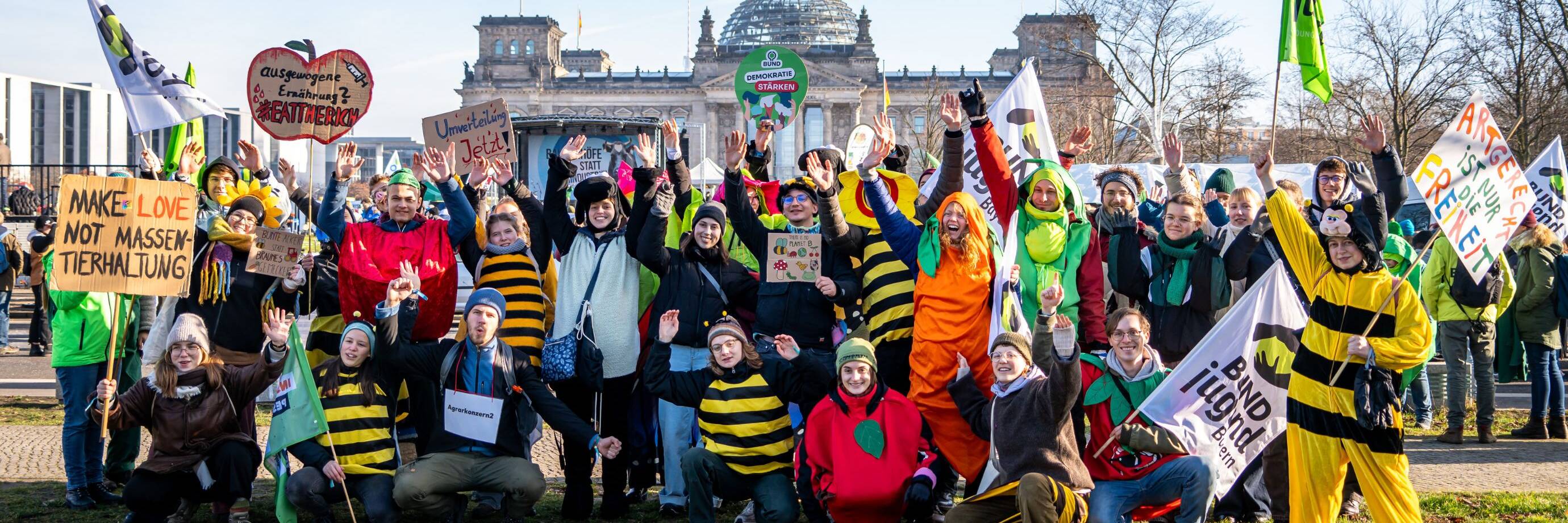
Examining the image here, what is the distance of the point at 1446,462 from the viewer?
26.2ft

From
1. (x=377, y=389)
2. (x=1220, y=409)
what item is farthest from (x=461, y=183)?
(x=1220, y=409)

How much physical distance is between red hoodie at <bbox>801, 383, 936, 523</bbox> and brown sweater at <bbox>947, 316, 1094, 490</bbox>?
44 cm

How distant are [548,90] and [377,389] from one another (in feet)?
324

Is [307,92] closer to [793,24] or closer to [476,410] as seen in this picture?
[476,410]

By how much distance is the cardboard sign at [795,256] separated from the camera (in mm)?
6559

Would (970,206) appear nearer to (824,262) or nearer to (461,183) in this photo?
(824,262)

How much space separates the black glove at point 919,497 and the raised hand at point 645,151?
2.22 m

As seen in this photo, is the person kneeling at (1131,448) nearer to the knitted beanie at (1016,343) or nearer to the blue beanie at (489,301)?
the knitted beanie at (1016,343)

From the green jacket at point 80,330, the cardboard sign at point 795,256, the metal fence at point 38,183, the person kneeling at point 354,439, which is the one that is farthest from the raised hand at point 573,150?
the metal fence at point 38,183

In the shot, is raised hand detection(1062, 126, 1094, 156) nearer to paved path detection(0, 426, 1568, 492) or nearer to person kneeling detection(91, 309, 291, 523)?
paved path detection(0, 426, 1568, 492)

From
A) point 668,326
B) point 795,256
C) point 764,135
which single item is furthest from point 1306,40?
point 668,326

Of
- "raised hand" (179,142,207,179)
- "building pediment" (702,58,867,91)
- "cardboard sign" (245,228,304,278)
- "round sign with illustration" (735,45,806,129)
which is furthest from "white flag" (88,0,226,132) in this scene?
"building pediment" (702,58,867,91)

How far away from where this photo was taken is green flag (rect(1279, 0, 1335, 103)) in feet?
23.1

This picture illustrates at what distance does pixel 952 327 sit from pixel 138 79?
203 inches
